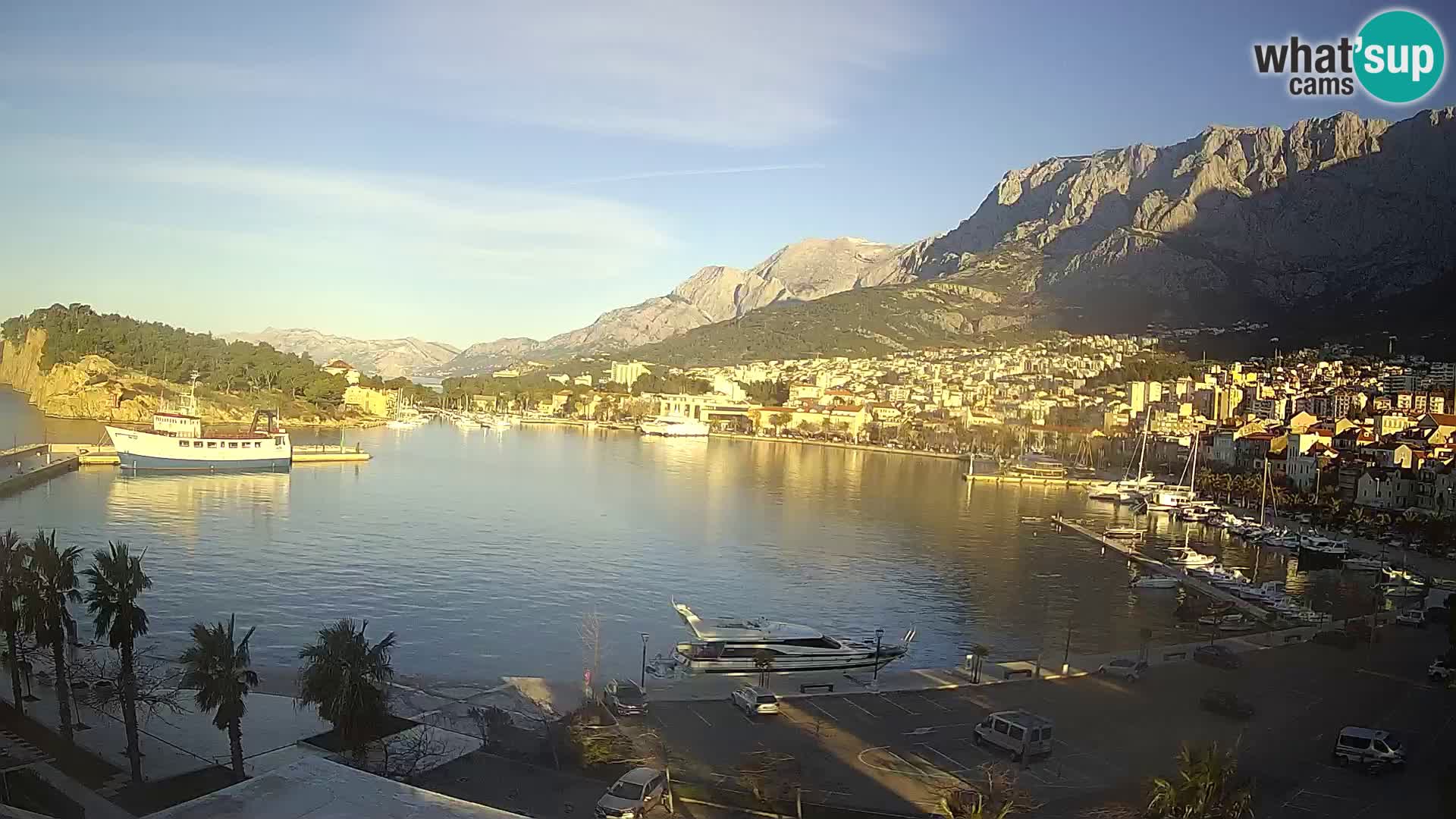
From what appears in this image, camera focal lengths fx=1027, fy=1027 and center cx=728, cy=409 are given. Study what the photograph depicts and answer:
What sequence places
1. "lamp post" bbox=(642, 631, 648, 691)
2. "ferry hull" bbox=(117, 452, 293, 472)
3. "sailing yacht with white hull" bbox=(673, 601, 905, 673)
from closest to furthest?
"lamp post" bbox=(642, 631, 648, 691), "sailing yacht with white hull" bbox=(673, 601, 905, 673), "ferry hull" bbox=(117, 452, 293, 472)

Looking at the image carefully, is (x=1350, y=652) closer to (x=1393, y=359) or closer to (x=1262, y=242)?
(x=1393, y=359)

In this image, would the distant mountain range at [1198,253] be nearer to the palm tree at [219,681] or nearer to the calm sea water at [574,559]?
the calm sea water at [574,559]

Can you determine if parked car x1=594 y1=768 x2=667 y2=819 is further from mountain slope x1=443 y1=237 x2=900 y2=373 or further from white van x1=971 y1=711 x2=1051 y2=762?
mountain slope x1=443 y1=237 x2=900 y2=373

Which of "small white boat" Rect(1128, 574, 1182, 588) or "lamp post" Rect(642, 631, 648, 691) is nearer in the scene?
"lamp post" Rect(642, 631, 648, 691)

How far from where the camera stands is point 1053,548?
1931 centimetres

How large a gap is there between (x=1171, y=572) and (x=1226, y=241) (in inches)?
1893

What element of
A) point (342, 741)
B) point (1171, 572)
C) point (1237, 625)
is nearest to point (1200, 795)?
point (342, 741)

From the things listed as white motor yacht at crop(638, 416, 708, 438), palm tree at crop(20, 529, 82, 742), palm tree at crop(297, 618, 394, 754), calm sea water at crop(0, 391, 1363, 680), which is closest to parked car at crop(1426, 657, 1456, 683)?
calm sea water at crop(0, 391, 1363, 680)

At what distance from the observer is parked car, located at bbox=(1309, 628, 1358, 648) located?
10133 mm

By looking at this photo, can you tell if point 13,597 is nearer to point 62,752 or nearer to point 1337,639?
point 62,752

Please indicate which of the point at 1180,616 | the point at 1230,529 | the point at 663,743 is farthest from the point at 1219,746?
the point at 1230,529

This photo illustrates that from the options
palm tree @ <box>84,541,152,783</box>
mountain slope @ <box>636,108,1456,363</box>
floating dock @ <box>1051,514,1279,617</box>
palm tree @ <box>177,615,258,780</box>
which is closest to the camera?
palm tree @ <box>177,615,258,780</box>

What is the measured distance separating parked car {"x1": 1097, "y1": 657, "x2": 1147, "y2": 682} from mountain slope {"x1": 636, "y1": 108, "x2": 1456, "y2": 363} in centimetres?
4211

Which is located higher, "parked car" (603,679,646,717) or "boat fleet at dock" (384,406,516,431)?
"boat fleet at dock" (384,406,516,431)
